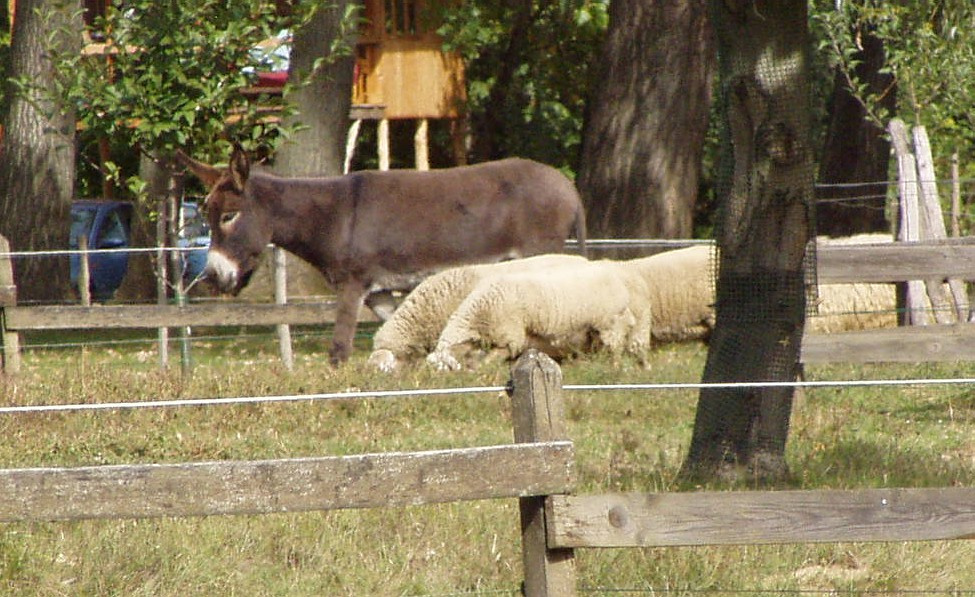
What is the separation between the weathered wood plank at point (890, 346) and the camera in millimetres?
11977

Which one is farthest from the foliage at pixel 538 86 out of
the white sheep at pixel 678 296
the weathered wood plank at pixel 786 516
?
the weathered wood plank at pixel 786 516

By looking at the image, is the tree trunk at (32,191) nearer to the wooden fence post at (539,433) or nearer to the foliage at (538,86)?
the foliage at (538,86)

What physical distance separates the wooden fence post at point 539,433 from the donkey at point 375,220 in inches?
339

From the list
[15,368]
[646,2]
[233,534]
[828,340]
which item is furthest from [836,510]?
[646,2]

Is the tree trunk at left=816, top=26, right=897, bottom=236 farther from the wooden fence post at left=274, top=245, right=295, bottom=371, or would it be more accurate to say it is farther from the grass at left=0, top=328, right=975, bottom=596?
the wooden fence post at left=274, top=245, right=295, bottom=371

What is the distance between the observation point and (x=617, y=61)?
19359mm

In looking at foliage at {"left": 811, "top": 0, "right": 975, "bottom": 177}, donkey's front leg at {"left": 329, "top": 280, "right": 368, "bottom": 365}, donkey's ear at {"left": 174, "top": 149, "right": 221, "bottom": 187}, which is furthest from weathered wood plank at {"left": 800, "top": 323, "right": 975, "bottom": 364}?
foliage at {"left": 811, "top": 0, "right": 975, "bottom": 177}

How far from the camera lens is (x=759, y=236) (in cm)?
840

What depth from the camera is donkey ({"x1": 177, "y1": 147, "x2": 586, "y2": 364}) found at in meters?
14.5

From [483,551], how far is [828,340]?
5.39 meters

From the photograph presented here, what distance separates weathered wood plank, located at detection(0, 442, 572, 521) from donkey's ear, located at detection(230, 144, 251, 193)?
8.62 meters

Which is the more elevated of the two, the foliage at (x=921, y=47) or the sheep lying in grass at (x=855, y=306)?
the foliage at (x=921, y=47)

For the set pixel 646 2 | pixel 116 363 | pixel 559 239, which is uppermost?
pixel 646 2

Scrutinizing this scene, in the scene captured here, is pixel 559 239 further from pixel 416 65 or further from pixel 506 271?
pixel 416 65
